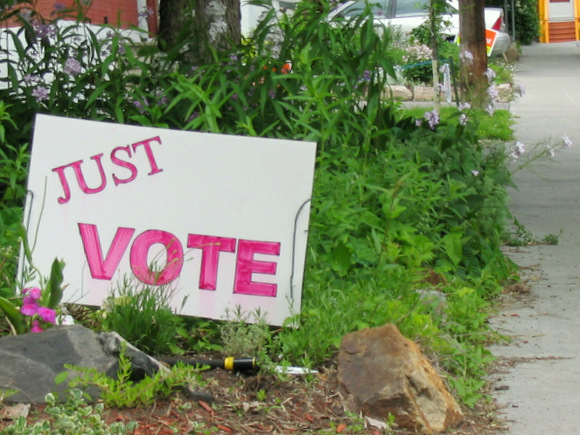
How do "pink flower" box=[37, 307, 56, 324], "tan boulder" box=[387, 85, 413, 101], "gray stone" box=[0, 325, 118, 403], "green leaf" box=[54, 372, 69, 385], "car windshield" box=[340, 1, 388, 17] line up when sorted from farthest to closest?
1. "tan boulder" box=[387, 85, 413, 101]
2. "car windshield" box=[340, 1, 388, 17]
3. "pink flower" box=[37, 307, 56, 324]
4. "gray stone" box=[0, 325, 118, 403]
5. "green leaf" box=[54, 372, 69, 385]

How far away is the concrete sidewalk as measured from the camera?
3.76m

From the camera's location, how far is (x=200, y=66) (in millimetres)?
6137

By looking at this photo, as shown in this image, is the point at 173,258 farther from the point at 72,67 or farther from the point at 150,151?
the point at 72,67

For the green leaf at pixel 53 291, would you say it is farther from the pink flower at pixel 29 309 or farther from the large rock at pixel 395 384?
the large rock at pixel 395 384

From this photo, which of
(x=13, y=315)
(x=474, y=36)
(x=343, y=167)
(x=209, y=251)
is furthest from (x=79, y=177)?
(x=474, y=36)

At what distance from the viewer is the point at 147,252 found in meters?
4.16

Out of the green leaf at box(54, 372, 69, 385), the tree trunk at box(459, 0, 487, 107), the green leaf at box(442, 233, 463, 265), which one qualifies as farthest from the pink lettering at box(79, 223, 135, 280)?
the tree trunk at box(459, 0, 487, 107)

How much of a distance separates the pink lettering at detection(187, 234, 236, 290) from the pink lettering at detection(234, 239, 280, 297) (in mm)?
54

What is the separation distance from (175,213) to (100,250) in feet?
1.09

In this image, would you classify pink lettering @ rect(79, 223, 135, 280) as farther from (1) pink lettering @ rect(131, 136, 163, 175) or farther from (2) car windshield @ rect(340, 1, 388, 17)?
(2) car windshield @ rect(340, 1, 388, 17)

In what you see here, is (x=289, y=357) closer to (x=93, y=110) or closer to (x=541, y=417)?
(x=541, y=417)

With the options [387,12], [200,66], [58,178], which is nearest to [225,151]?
[58,178]

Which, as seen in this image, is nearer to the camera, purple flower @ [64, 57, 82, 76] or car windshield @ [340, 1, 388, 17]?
purple flower @ [64, 57, 82, 76]

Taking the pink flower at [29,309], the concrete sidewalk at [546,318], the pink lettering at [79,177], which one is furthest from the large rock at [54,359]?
the concrete sidewalk at [546,318]
